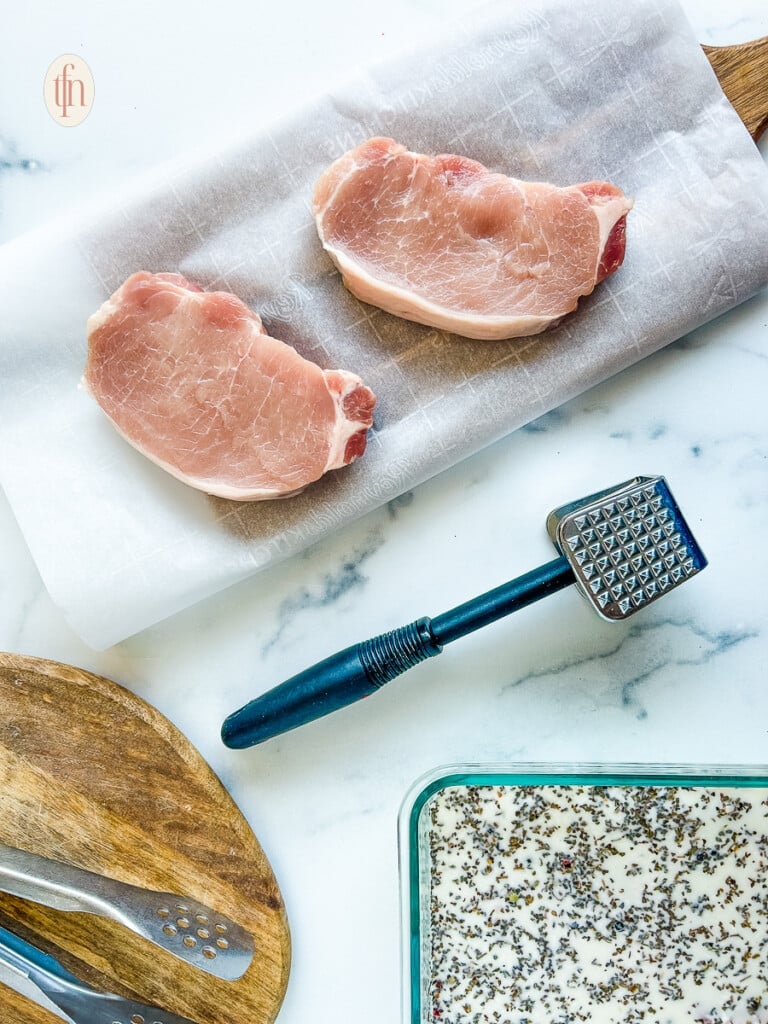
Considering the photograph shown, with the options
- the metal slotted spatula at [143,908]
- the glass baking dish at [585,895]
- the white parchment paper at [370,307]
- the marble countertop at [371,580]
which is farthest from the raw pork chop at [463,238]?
the metal slotted spatula at [143,908]

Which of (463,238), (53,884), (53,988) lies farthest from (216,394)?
(53,988)

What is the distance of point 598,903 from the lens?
99 centimetres

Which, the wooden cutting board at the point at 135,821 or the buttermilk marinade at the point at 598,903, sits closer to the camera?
the buttermilk marinade at the point at 598,903

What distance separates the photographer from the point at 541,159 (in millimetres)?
1107

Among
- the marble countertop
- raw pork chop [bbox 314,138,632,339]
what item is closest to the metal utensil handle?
the marble countertop

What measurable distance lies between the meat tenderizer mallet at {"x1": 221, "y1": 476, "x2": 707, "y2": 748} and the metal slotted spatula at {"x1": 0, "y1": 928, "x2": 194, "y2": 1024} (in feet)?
1.17

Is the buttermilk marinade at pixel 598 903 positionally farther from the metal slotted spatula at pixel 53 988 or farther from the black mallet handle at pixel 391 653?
the metal slotted spatula at pixel 53 988

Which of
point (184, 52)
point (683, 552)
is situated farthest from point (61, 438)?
point (683, 552)

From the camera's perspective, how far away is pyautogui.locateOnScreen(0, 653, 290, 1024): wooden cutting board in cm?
→ 109

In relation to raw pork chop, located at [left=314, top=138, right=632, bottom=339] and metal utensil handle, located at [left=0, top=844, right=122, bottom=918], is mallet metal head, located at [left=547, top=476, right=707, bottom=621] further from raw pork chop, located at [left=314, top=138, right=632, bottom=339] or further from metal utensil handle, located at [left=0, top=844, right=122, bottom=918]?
metal utensil handle, located at [left=0, top=844, right=122, bottom=918]

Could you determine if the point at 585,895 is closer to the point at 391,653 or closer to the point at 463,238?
the point at 391,653

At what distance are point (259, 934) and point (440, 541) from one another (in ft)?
1.72

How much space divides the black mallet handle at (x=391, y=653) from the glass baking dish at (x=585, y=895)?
0.44ft

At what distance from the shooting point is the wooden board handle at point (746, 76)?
1098 mm
